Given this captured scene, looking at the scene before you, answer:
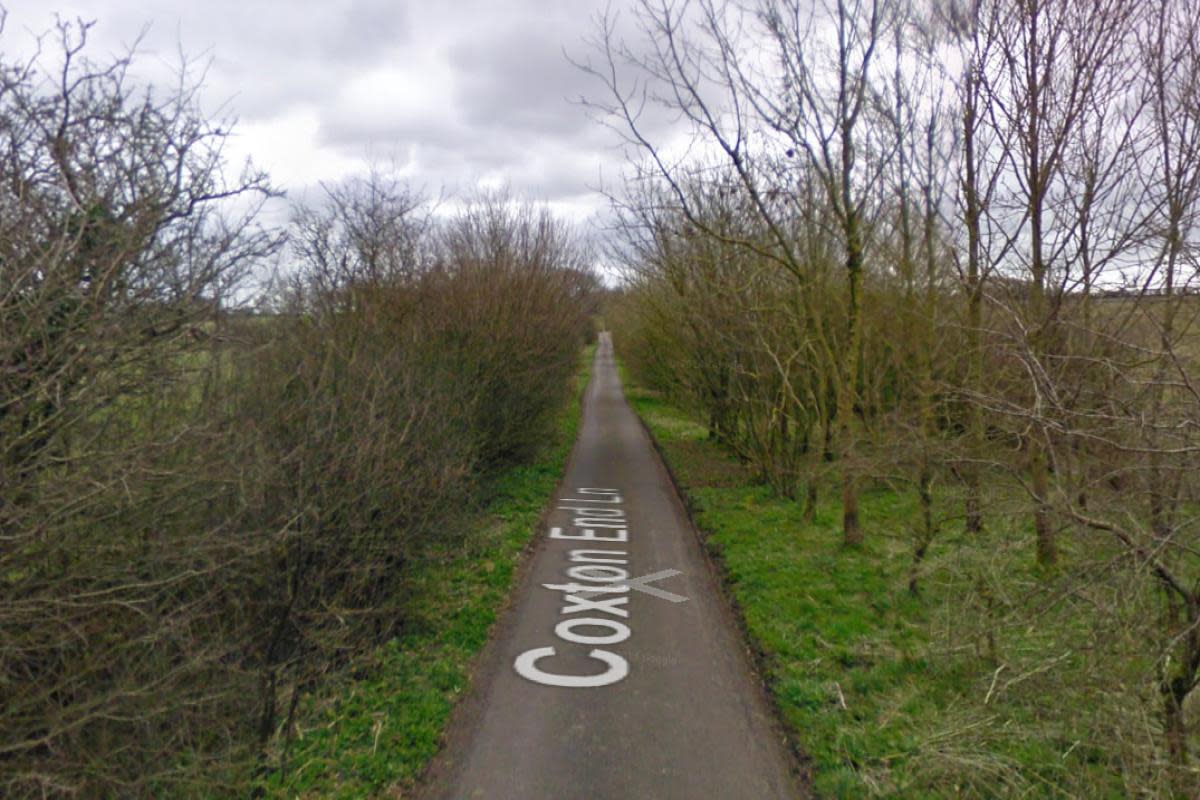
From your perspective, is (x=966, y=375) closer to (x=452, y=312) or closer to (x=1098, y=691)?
(x=1098, y=691)

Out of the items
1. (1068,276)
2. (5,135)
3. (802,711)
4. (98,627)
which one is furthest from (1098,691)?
(5,135)

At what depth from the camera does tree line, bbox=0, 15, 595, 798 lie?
2.73 metres

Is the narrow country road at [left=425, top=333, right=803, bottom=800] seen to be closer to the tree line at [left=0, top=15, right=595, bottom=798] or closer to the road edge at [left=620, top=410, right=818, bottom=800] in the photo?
the road edge at [left=620, top=410, right=818, bottom=800]

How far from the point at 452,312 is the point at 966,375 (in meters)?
7.23

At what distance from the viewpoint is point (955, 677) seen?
534 cm

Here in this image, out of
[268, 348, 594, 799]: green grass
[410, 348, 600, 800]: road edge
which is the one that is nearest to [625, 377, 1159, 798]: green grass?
[410, 348, 600, 800]: road edge

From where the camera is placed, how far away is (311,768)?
14.0 ft

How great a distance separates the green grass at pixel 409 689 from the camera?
4.21 meters

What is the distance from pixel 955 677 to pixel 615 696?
8.42 feet

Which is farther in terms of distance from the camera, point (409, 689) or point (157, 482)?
point (409, 689)

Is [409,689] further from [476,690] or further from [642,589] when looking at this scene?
[642,589]

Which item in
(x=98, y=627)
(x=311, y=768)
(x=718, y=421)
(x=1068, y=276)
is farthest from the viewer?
(x=718, y=421)

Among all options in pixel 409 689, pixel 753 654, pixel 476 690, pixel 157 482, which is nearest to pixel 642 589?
pixel 753 654

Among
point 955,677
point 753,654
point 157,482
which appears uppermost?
point 157,482
